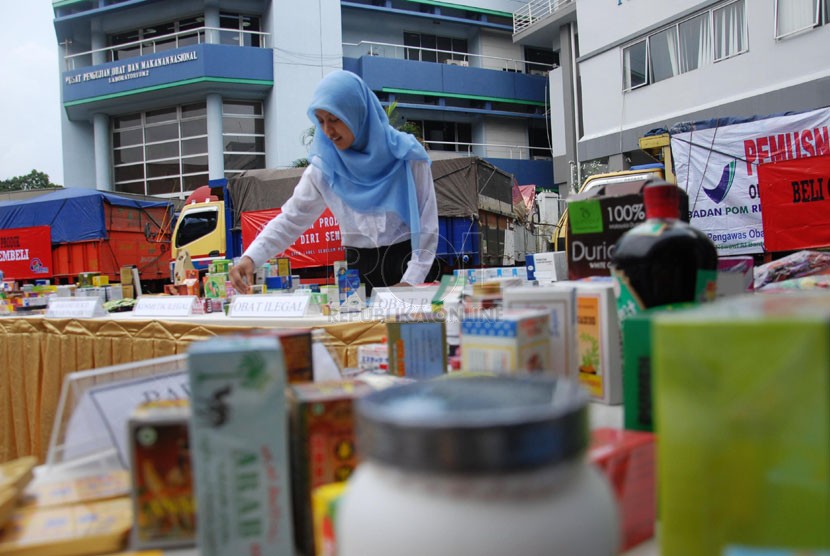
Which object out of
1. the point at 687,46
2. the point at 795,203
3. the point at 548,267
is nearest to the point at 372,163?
the point at 548,267

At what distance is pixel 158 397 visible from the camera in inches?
32.2

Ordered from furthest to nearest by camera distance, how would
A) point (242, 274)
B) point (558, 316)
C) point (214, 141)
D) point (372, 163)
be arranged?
point (214, 141)
point (242, 274)
point (372, 163)
point (558, 316)

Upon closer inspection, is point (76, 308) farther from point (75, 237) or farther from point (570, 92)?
point (570, 92)

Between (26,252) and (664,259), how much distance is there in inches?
459

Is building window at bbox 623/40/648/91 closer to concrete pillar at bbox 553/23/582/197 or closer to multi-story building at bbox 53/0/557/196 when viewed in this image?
concrete pillar at bbox 553/23/582/197

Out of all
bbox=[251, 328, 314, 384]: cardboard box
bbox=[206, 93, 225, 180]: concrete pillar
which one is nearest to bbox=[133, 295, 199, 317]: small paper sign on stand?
bbox=[251, 328, 314, 384]: cardboard box

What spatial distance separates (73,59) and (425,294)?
20584 mm

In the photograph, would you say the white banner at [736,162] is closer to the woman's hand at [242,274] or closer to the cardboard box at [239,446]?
the woman's hand at [242,274]

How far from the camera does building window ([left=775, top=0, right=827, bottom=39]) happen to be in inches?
333

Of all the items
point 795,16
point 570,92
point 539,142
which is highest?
point 570,92

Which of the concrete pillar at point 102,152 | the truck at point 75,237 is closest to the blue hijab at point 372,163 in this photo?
the truck at point 75,237

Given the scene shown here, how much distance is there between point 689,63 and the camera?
11.0 m

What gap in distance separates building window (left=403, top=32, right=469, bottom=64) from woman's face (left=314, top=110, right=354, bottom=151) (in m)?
18.6

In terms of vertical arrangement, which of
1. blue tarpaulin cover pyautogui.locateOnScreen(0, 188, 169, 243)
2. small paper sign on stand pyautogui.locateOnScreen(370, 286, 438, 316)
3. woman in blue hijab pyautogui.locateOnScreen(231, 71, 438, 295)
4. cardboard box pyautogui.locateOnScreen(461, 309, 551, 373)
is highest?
blue tarpaulin cover pyautogui.locateOnScreen(0, 188, 169, 243)
